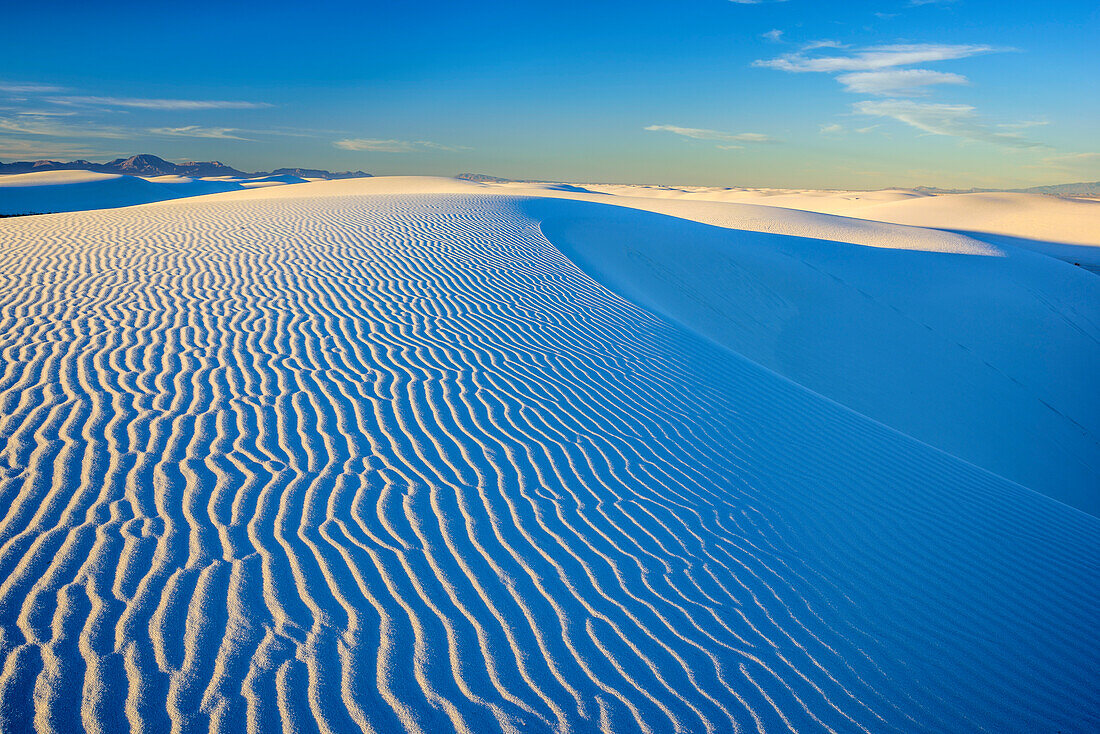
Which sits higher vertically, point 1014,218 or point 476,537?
point 1014,218

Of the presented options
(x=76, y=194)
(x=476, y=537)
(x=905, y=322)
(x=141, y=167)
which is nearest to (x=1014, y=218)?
(x=905, y=322)

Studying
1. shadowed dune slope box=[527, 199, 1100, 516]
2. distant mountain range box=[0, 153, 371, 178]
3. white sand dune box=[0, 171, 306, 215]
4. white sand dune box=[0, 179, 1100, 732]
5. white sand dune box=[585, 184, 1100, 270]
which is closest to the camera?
white sand dune box=[0, 179, 1100, 732]

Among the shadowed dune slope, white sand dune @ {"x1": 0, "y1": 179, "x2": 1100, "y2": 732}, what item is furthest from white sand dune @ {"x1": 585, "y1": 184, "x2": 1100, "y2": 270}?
white sand dune @ {"x1": 0, "y1": 179, "x2": 1100, "y2": 732}

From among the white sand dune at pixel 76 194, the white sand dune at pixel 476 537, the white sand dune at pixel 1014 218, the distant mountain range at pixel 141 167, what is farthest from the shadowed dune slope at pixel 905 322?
the distant mountain range at pixel 141 167

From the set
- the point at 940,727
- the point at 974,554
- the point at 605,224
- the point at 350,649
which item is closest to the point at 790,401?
the point at 974,554

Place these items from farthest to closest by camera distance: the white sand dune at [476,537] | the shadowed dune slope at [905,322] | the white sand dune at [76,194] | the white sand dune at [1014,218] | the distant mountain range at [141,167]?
the distant mountain range at [141,167]
the white sand dune at [76,194]
the white sand dune at [1014,218]
the shadowed dune slope at [905,322]
the white sand dune at [476,537]

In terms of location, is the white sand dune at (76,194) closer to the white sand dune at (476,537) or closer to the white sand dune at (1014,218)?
the white sand dune at (1014,218)

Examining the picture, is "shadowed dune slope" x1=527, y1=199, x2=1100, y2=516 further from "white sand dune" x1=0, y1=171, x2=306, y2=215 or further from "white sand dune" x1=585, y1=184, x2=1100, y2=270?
"white sand dune" x1=0, y1=171, x2=306, y2=215

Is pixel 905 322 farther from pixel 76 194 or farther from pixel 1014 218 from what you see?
pixel 76 194
